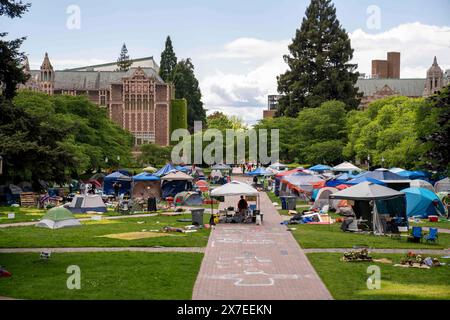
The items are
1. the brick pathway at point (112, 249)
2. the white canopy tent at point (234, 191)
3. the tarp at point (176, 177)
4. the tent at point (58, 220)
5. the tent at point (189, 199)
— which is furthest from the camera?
the tarp at point (176, 177)

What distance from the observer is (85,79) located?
12619 centimetres

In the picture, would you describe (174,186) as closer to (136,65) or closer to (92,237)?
(92,237)

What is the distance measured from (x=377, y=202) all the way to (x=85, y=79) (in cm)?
10339

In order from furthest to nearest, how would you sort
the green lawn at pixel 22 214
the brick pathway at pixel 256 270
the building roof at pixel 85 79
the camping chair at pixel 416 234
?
the building roof at pixel 85 79 → the green lawn at pixel 22 214 → the camping chair at pixel 416 234 → the brick pathway at pixel 256 270

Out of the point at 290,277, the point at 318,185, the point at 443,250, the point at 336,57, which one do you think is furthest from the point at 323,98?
the point at 290,277

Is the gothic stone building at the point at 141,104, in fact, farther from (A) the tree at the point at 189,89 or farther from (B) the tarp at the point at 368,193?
(B) the tarp at the point at 368,193

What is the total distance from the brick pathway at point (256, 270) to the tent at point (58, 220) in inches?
254

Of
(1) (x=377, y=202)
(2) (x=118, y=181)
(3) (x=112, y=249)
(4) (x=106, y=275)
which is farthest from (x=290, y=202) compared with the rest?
(4) (x=106, y=275)

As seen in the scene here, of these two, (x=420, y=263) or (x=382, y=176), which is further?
(x=382, y=176)

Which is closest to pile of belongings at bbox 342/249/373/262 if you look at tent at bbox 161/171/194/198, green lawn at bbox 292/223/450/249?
green lawn at bbox 292/223/450/249

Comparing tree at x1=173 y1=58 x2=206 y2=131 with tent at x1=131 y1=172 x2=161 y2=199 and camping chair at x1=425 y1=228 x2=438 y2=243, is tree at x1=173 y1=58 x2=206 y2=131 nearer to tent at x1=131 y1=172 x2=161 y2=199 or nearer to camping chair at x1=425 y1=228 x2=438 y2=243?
tent at x1=131 y1=172 x2=161 y2=199

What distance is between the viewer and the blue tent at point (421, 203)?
115ft

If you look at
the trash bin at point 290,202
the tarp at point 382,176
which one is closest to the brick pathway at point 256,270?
the trash bin at point 290,202

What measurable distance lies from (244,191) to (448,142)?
551 inches
